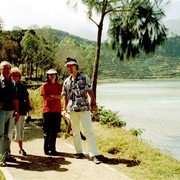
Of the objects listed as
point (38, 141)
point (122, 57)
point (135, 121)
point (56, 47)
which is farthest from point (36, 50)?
point (38, 141)

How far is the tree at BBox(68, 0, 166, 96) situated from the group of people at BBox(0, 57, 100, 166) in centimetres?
730

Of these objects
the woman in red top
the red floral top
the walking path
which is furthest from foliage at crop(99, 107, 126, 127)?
the red floral top

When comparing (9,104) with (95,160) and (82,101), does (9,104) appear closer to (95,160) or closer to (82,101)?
(82,101)

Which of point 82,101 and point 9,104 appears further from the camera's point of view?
point 82,101

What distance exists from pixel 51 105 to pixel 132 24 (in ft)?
25.0

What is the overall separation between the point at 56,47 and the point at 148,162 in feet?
279

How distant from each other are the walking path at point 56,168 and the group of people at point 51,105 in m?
0.21

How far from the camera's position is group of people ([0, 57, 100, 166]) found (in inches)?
336

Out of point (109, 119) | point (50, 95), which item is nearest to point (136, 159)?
point (50, 95)

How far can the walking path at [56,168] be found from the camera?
7816mm

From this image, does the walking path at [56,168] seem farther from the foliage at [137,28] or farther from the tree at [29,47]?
the tree at [29,47]

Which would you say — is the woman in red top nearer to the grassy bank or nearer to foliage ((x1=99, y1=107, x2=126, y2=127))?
the grassy bank

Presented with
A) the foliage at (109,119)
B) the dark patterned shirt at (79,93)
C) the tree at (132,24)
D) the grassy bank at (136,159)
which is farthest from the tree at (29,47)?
the dark patterned shirt at (79,93)

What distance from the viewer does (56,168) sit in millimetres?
8445
